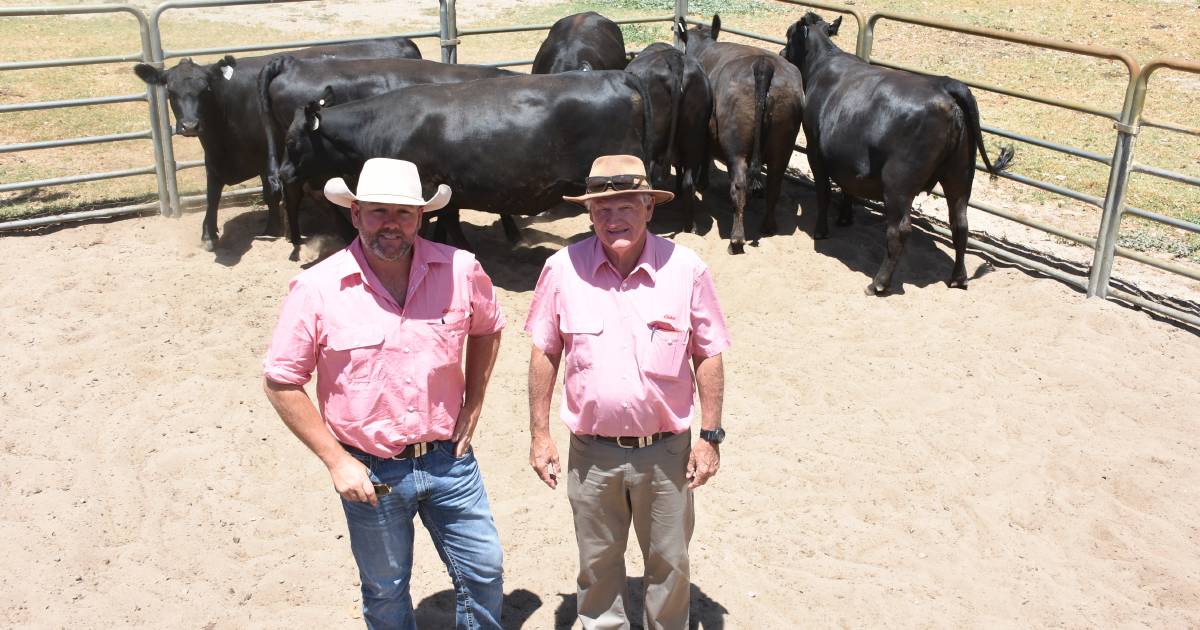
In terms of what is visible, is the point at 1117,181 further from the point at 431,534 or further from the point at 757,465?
the point at 431,534

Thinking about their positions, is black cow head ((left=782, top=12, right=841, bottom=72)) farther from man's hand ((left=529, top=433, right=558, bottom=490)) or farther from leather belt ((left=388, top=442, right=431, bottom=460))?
leather belt ((left=388, top=442, right=431, bottom=460))

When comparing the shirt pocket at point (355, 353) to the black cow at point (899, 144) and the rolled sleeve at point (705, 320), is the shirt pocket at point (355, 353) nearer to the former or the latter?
the rolled sleeve at point (705, 320)

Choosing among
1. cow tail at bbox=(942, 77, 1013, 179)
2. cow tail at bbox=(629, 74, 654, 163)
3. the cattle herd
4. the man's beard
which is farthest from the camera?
cow tail at bbox=(629, 74, 654, 163)

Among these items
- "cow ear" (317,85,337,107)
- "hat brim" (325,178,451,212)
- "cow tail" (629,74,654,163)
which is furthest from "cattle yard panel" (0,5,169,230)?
"hat brim" (325,178,451,212)

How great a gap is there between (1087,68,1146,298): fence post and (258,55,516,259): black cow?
15.2 ft

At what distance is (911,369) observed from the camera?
21.4 feet

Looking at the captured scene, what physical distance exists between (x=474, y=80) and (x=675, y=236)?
199 centimetres

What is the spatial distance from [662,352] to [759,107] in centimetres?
519

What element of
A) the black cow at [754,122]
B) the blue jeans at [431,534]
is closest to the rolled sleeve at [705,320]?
the blue jeans at [431,534]

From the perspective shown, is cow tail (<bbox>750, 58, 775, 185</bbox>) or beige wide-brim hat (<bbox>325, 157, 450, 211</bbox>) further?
cow tail (<bbox>750, 58, 775, 185</bbox>)

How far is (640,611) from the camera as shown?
14.7 feet

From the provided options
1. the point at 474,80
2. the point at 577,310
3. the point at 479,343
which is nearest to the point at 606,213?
the point at 577,310

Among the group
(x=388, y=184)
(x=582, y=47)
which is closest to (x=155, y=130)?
(x=582, y=47)

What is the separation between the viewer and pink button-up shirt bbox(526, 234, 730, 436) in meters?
3.66
